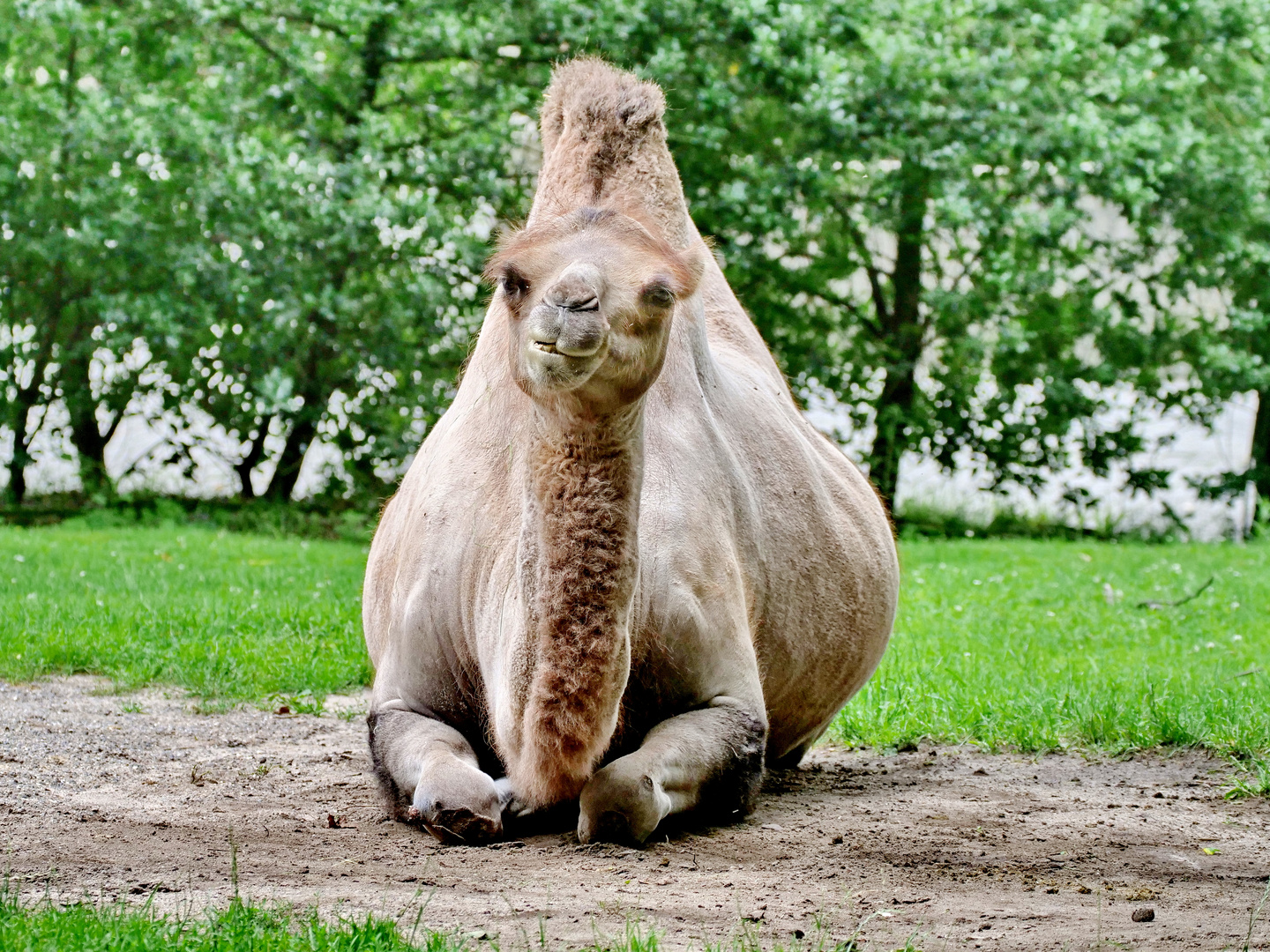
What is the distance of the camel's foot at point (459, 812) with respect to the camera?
12.5 ft

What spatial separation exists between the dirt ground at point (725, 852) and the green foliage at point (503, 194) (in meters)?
6.92

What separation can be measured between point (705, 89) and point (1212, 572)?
530cm

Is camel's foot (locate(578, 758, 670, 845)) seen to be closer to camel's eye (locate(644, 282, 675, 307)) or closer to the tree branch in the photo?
camel's eye (locate(644, 282, 675, 307))

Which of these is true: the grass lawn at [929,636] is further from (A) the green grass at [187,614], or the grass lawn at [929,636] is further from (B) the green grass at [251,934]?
(B) the green grass at [251,934]

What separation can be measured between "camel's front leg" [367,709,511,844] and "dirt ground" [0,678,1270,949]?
0.21 ft

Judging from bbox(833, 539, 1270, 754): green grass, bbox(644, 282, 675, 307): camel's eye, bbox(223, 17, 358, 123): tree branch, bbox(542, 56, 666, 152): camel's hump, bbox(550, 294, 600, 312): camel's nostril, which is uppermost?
bbox(223, 17, 358, 123): tree branch

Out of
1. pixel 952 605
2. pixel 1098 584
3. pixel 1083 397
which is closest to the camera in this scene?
pixel 952 605

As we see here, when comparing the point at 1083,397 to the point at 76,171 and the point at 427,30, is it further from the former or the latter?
the point at 76,171

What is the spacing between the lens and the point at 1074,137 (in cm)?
1231

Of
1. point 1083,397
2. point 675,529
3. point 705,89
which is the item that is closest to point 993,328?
point 1083,397

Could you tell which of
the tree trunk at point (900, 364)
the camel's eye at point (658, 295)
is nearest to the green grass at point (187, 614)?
the camel's eye at point (658, 295)

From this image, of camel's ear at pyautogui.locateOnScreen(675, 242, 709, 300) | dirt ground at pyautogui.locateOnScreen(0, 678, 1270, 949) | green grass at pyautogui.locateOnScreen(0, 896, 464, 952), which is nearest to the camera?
green grass at pyautogui.locateOnScreen(0, 896, 464, 952)

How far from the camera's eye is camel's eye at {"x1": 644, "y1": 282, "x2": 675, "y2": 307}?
3477mm

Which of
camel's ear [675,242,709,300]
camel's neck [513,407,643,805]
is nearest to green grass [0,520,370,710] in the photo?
camel's neck [513,407,643,805]
